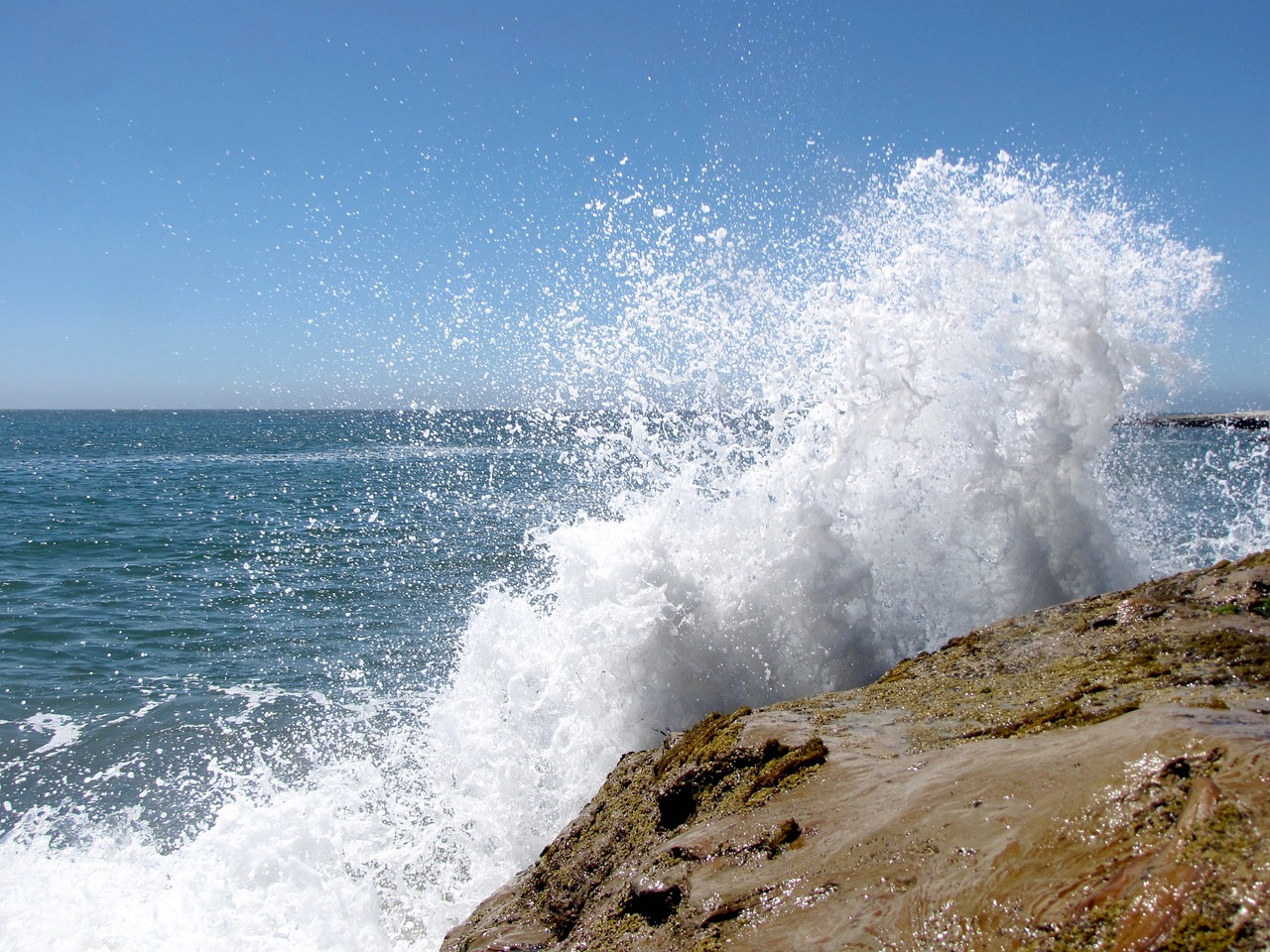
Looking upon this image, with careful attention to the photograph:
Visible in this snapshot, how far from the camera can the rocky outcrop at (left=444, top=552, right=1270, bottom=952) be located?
2.09 m

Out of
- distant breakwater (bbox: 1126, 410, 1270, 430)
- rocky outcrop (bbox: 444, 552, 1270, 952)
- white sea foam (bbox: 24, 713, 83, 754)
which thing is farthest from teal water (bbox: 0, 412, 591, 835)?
distant breakwater (bbox: 1126, 410, 1270, 430)

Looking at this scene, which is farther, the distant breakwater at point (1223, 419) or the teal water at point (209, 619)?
the distant breakwater at point (1223, 419)

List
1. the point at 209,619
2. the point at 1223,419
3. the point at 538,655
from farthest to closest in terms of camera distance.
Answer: the point at 1223,419, the point at 209,619, the point at 538,655

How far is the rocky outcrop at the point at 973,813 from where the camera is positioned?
2088 mm

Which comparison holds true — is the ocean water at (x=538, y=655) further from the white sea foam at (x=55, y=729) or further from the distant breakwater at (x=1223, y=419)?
the distant breakwater at (x=1223, y=419)

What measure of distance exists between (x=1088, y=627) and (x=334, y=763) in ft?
21.0

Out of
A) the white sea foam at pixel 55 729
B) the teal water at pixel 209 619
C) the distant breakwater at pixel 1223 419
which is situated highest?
the distant breakwater at pixel 1223 419

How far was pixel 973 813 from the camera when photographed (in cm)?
259

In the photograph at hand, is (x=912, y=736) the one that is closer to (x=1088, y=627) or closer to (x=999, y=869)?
(x=999, y=869)

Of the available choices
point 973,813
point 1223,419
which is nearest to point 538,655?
point 973,813

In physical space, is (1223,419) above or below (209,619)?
above

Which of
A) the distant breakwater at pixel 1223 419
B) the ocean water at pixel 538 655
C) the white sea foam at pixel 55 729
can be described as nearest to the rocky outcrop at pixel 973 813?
the ocean water at pixel 538 655

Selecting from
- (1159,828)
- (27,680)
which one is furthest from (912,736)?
(27,680)

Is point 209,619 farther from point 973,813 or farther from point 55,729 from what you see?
point 973,813
